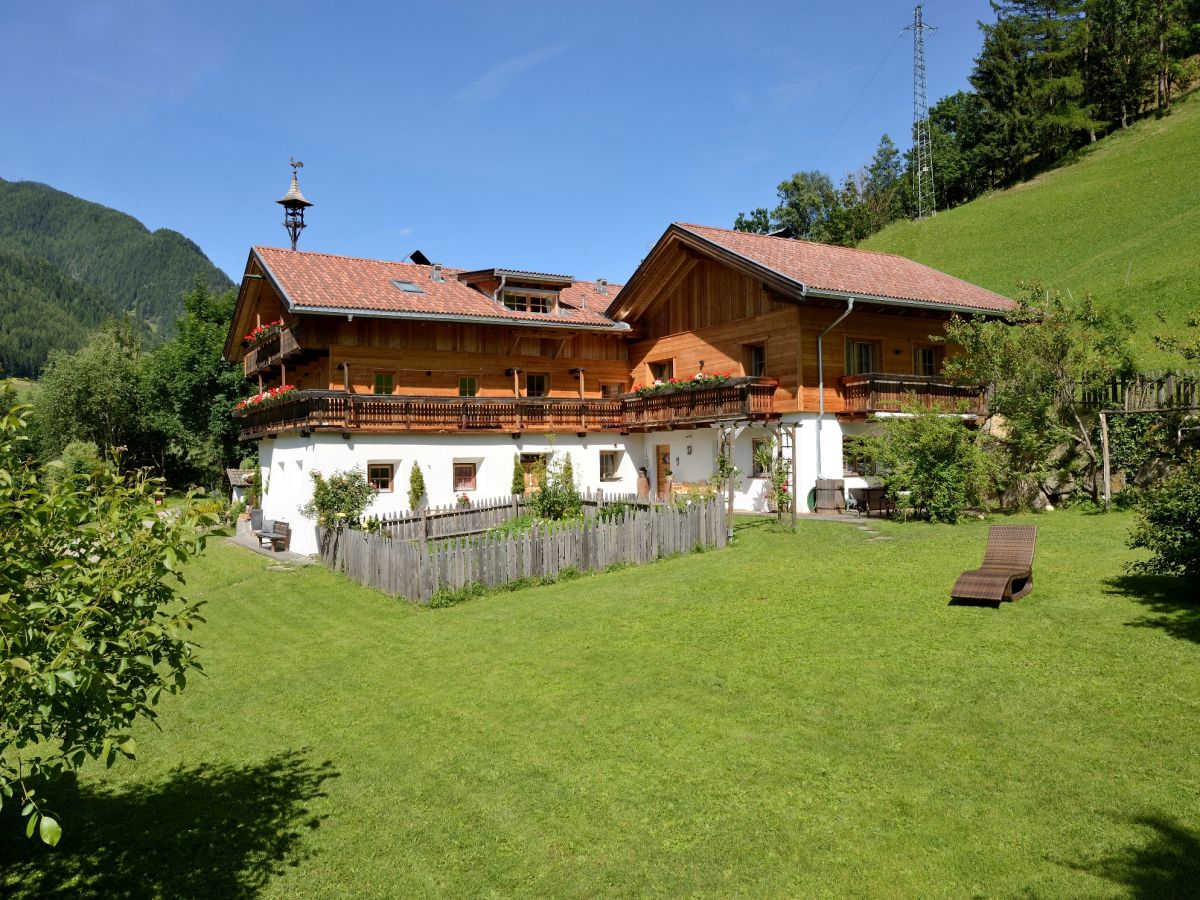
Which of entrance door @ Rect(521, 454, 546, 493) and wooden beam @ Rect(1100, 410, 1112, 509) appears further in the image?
entrance door @ Rect(521, 454, 546, 493)

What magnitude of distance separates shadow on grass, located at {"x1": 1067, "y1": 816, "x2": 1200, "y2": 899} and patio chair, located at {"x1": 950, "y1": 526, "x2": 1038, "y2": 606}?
5.61 metres

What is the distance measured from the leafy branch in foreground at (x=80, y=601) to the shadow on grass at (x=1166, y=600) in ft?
33.1

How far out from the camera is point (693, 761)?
691 centimetres

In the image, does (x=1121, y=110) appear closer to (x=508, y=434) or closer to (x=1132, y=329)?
(x=1132, y=329)

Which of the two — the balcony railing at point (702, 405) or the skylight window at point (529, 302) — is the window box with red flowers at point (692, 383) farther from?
the skylight window at point (529, 302)

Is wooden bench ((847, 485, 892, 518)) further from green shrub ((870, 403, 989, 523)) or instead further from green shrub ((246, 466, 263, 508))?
green shrub ((246, 466, 263, 508))

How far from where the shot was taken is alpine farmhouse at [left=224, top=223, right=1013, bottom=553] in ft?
78.3

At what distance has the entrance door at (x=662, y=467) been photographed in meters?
29.1

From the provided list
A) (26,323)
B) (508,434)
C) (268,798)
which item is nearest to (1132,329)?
(508,434)

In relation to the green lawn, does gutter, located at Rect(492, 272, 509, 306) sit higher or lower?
higher

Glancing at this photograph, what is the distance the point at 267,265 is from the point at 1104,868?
2632 centimetres

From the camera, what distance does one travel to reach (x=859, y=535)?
699 inches

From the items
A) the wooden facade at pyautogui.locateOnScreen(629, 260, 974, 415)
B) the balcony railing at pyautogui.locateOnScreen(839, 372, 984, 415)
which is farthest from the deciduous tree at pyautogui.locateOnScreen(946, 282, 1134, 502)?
the wooden facade at pyautogui.locateOnScreen(629, 260, 974, 415)

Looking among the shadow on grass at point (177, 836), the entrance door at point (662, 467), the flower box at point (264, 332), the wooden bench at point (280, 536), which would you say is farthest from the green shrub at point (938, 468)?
the flower box at point (264, 332)
